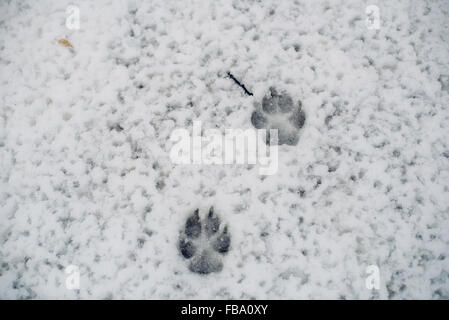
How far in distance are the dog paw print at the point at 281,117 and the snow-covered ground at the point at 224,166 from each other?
0.14 ft

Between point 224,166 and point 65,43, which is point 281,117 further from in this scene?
point 65,43

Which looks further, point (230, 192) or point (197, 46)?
point (197, 46)

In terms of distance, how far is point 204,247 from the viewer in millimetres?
1637

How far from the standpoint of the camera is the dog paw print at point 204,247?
163cm

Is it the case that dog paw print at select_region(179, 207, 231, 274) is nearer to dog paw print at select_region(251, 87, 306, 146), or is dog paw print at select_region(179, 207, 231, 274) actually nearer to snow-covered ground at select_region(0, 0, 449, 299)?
snow-covered ground at select_region(0, 0, 449, 299)

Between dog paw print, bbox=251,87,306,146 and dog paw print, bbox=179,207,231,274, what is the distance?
1.90 ft

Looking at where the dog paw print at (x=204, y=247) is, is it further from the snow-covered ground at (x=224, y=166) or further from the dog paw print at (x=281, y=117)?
the dog paw print at (x=281, y=117)

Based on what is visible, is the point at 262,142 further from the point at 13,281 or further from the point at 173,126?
the point at 13,281

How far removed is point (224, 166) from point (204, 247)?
1.46ft

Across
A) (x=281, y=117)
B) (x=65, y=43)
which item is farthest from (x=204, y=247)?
(x=65, y=43)
